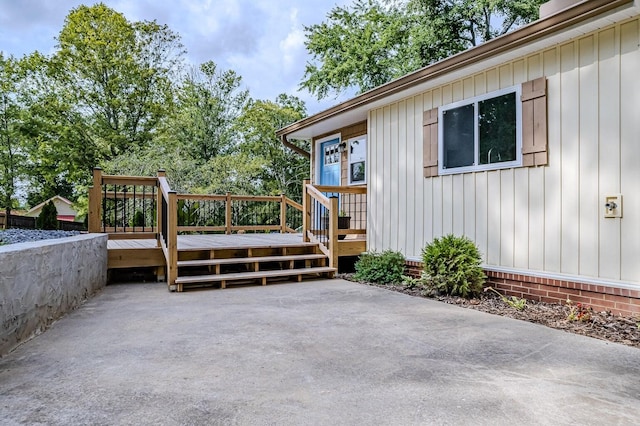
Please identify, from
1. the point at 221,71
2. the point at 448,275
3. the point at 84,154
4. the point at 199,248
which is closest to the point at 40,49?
the point at 84,154

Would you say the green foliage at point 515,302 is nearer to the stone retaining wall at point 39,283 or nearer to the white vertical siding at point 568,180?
the white vertical siding at point 568,180

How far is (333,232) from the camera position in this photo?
240 inches

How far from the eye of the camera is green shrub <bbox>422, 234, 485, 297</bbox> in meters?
4.44

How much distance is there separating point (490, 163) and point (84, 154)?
17.4m

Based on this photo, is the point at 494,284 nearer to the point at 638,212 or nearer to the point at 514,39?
the point at 638,212

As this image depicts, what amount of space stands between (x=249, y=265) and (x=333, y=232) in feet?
4.44

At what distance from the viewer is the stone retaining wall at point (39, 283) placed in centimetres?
249

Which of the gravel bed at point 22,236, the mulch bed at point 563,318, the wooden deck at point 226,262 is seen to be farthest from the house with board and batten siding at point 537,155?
the gravel bed at point 22,236

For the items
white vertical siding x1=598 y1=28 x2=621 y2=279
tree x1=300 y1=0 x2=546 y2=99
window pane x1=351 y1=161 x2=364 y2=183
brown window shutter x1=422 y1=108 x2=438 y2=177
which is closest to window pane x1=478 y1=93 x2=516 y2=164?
brown window shutter x1=422 y1=108 x2=438 y2=177

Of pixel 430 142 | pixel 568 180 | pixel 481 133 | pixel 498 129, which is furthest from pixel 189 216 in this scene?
pixel 568 180

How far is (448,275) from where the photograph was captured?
454cm

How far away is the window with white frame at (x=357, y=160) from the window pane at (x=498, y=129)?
2811 mm

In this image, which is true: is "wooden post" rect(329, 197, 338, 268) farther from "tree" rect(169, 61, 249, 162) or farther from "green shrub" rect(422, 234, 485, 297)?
"tree" rect(169, 61, 249, 162)

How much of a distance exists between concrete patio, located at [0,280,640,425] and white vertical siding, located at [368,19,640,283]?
104cm
